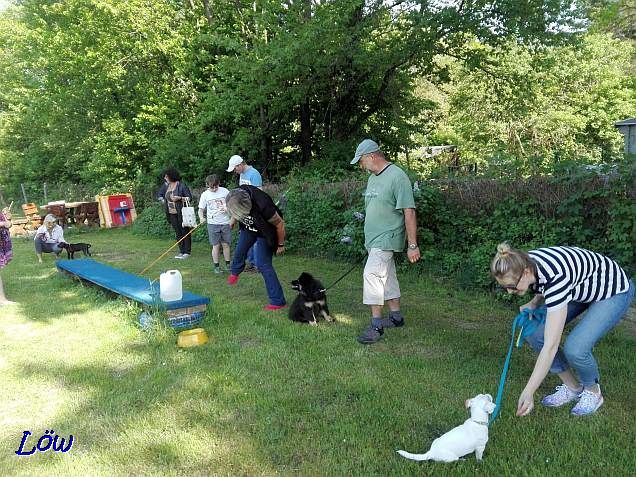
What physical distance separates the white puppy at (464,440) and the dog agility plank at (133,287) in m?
3.10

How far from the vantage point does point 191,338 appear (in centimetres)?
470

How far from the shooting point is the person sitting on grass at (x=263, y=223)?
5.44 meters

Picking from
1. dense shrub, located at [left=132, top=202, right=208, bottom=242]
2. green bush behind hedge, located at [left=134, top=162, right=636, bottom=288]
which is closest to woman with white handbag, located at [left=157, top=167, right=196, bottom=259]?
green bush behind hedge, located at [left=134, top=162, right=636, bottom=288]

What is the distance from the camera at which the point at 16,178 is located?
28.7 m

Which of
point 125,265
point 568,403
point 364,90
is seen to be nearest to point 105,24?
point 364,90

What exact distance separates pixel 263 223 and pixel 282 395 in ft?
7.64

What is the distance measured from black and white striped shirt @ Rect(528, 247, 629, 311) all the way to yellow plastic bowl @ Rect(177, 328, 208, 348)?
3.06 meters

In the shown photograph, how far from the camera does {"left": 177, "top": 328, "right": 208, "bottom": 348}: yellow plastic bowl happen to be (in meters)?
4.68

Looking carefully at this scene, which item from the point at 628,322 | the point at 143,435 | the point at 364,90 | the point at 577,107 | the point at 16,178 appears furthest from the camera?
the point at 16,178

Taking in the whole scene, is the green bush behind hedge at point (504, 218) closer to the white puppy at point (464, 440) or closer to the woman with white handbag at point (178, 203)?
the woman with white handbag at point (178, 203)

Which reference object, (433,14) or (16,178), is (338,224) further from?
(16,178)

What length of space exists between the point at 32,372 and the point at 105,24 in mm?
14528

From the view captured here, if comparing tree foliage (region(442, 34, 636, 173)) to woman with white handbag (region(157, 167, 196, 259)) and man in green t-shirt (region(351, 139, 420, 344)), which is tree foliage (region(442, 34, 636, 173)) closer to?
woman with white handbag (region(157, 167, 196, 259))

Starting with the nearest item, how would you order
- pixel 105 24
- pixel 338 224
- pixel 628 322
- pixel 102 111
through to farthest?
pixel 628 322 < pixel 338 224 < pixel 105 24 < pixel 102 111
